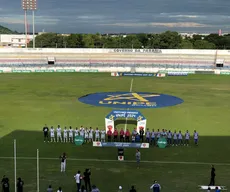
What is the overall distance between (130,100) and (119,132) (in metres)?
13.3

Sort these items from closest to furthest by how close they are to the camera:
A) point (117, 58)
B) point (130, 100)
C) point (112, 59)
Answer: point (130, 100), point (112, 59), point (117, 58)

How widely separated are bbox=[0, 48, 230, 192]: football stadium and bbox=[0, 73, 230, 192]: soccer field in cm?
4

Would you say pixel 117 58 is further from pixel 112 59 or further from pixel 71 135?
pixel 71 135

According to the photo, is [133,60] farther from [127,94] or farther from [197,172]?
[197,172]

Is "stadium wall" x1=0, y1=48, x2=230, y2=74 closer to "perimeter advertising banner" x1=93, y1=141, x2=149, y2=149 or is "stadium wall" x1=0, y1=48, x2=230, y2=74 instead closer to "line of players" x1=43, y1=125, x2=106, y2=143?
"line of players" x1=43, y1=125, x2=106, y2=143

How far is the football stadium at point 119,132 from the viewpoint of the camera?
1628 cm

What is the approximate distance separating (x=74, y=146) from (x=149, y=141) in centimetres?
462

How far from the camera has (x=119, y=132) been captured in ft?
76.9

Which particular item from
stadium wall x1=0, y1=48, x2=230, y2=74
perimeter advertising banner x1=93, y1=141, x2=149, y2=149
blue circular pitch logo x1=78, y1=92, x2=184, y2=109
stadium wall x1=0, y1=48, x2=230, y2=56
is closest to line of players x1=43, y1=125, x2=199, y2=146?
perimeter advertising banner x1=93, y1=141, x2=149, y2=149

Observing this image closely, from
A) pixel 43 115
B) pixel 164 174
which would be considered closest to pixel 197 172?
pixel 164 174

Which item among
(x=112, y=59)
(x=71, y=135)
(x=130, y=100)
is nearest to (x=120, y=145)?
(x=71, y=135)

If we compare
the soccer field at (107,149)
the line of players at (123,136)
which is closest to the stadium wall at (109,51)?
the soccer field at (107,149)

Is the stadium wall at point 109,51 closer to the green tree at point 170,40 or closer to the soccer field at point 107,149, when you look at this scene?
the green tree at point 170,40

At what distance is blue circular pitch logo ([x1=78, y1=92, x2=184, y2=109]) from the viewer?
34344 mm
